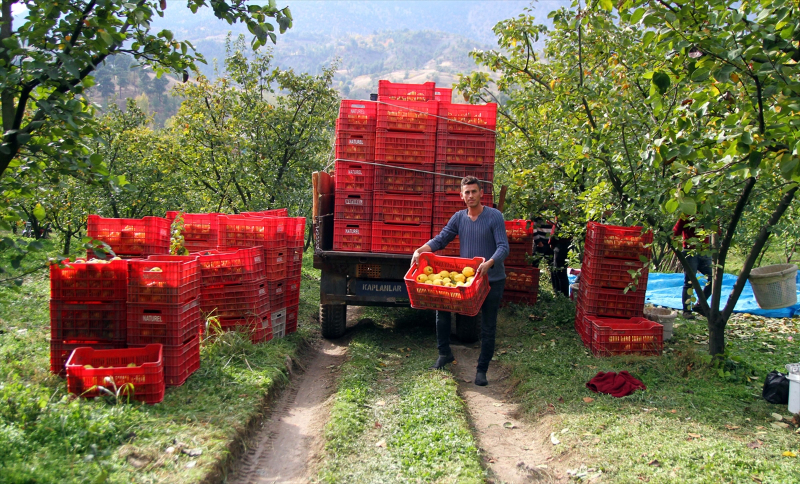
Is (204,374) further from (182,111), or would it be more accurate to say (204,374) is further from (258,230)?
(182,111)

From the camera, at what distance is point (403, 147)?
8.12 meters

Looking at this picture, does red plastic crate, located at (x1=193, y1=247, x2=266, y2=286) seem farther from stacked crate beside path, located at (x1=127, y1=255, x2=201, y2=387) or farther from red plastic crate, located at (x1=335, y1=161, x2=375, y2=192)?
red plastic crate, located at (x1=335, y1=161, x2=375, y2=192)

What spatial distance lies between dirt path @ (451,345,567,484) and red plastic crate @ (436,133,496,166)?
9.56 feet

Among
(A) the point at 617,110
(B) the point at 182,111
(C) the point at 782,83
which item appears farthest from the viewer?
(B) the point at 182,111

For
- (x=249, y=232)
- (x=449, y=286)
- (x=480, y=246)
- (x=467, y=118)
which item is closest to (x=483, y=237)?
(x=480, y=246)

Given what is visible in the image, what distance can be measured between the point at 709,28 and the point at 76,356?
20.5 ft

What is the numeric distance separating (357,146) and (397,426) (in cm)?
430

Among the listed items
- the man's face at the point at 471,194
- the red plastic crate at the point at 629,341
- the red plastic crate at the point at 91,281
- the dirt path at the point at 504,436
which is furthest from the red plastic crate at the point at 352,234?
the red plastic crate at the point at 629,341

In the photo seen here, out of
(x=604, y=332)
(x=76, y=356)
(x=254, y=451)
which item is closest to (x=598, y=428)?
(x=604, y=332)

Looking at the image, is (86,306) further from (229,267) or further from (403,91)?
(403,91)

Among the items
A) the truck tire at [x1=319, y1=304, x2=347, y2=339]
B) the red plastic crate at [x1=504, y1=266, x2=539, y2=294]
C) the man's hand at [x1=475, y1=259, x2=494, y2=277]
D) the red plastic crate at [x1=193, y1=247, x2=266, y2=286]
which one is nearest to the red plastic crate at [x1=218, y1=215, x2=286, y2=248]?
the red plastic crate at [x1=193, y1=247, x2=266, y2=286]

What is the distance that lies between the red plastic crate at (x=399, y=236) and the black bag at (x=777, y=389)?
4397 millimetres

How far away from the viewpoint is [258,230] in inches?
325

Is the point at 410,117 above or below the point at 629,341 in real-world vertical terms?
above
